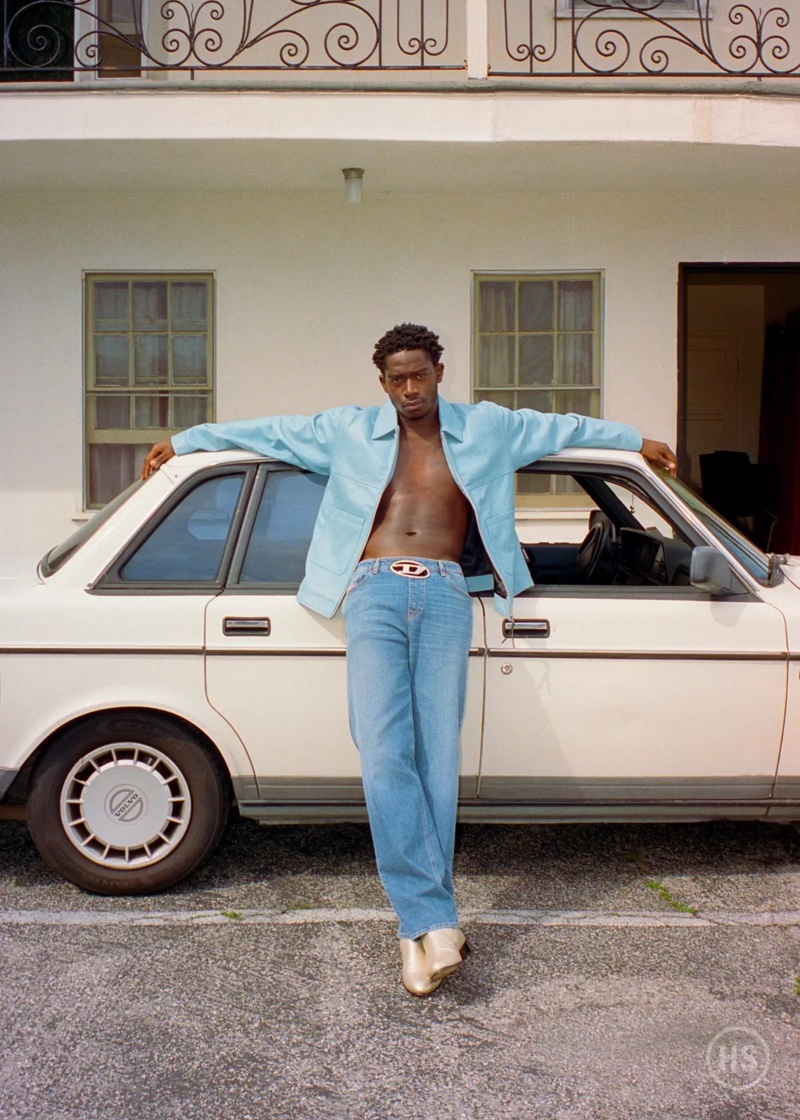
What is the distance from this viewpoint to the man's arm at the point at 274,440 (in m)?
4.09

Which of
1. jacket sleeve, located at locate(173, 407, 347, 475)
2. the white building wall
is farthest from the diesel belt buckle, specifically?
the white building wall

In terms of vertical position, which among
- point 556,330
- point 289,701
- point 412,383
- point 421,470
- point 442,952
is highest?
point 556,330

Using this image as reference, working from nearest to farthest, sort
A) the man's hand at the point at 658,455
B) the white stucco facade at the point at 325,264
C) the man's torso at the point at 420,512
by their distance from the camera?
the man's torso at the point at 420,512, the man's hand at the point at 658,455, the white stucco facade at the point at 325,264

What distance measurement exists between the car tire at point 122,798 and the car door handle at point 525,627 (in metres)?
1.14

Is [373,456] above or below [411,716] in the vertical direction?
above

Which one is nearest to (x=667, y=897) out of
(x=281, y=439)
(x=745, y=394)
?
(x=281, y=439)

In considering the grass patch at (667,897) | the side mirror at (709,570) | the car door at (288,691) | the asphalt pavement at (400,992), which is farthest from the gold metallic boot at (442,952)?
the side mirror at (709,570)

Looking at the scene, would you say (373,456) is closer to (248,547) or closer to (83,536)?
(248,547)

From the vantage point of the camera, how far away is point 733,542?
4.21m

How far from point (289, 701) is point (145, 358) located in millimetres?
5312

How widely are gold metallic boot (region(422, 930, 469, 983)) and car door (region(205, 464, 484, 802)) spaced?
0.70 meters

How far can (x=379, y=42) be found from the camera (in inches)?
292

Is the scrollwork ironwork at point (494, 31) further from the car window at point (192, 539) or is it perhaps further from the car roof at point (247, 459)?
the car window at point (192, 539)

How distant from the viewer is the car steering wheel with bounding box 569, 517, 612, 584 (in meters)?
4.79
